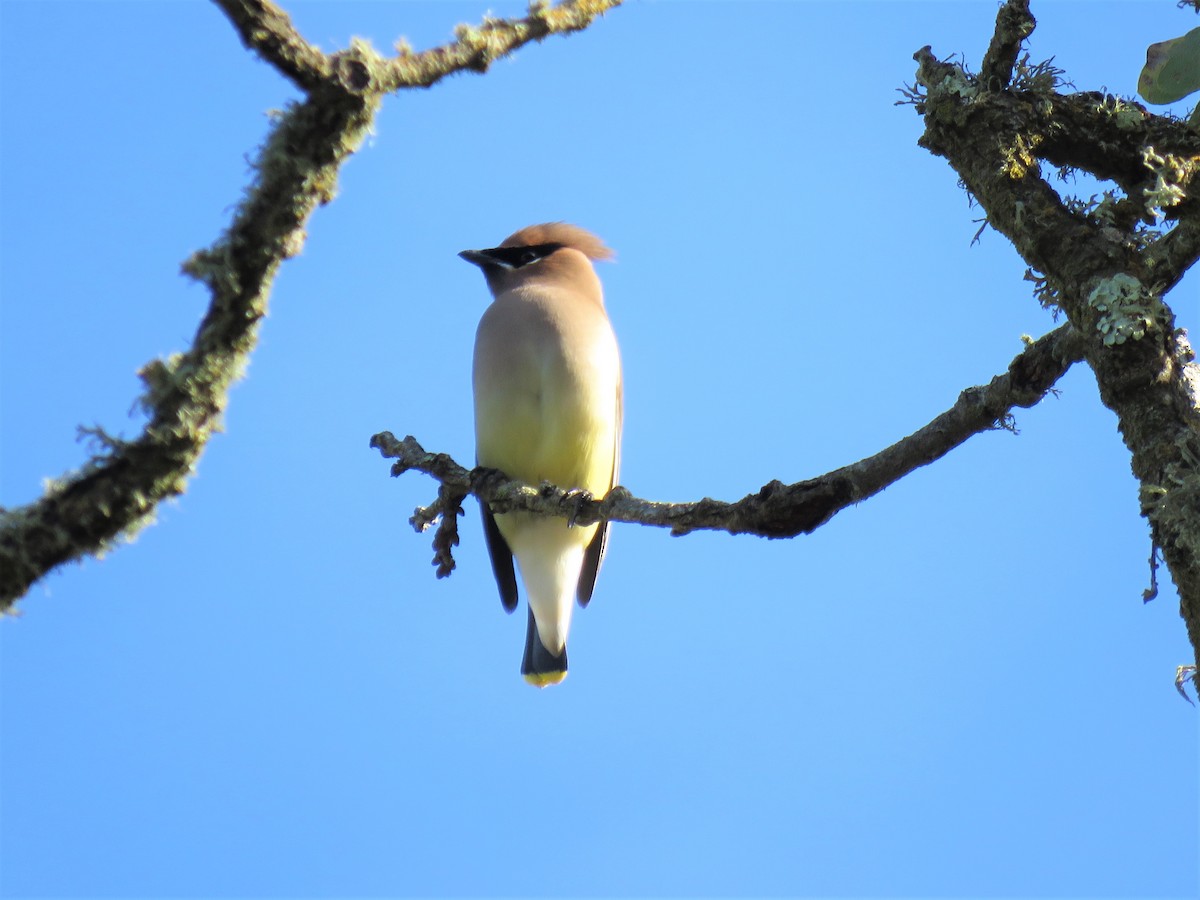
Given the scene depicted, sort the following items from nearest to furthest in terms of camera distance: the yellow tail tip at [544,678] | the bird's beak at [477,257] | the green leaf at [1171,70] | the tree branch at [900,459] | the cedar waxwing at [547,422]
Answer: the green leaf at [1171,70] → the tree branch at [900,459] → the cedar waxwing at [547,422] → the yellow tail tip at [544,678] → the bird's beak at [477,257]

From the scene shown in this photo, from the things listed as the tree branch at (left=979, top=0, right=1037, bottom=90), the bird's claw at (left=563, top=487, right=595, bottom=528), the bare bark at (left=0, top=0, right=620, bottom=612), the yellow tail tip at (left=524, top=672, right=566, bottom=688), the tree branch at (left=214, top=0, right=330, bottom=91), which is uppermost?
the yellow tail tip at (left=524, top=672, right=566, bottom=688)

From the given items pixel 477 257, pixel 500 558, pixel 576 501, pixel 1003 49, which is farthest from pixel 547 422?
pixel 1003 49

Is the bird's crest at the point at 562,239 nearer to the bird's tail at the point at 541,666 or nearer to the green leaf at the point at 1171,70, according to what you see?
the bird's tail at the point at 541,666

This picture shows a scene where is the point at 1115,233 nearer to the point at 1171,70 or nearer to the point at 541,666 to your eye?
the point at 1171,70

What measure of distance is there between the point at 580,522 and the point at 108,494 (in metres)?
1.72

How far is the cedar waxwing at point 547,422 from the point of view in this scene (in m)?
5.30

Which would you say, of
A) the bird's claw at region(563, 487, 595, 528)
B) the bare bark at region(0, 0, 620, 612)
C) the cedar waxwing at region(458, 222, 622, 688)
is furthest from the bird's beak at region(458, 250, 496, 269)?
the bare bark at region(0, 0, 620, 612)

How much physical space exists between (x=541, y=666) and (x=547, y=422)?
1188 mm

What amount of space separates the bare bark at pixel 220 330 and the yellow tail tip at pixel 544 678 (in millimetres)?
3658

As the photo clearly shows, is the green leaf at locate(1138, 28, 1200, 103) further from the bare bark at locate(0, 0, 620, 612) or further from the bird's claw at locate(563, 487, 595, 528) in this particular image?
the bird's claw at locate(563, 487, 595, 528)

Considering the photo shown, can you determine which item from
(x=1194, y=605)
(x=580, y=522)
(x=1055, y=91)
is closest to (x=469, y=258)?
(x=580, y=522)

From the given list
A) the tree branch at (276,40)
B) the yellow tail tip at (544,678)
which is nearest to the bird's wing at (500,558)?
the yellow tail tip at (544,678)

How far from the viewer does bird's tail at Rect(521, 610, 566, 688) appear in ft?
18.9

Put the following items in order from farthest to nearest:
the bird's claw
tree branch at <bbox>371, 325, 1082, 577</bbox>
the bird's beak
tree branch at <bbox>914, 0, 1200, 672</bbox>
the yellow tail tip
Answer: the bird's beak → the yellow tail tip → the bird's claw → tree branch at <bbox>371, 325, 1082, 577</bbox> → tree branch at <bbox>914, 0, 1200, 672</bbox>
